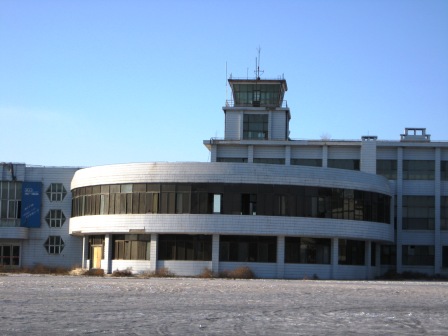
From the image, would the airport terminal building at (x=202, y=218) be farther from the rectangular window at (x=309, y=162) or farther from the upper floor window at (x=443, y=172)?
the rectangular window at (x=309, y=162)

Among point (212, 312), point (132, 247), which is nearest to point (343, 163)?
point (132, 247)

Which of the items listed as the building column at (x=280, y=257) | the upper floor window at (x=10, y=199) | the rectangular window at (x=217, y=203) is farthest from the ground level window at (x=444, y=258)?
the upper floor window at (x=10, y=199)

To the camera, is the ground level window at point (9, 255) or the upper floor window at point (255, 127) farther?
the upper floor window at point (255, 127)

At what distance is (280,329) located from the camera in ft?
70.6

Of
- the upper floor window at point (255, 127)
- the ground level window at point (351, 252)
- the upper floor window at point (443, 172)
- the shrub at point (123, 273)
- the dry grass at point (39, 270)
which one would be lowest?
the dry grass at point (39, 270)

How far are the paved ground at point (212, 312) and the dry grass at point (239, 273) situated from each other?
68.4 ft

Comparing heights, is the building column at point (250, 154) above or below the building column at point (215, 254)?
above

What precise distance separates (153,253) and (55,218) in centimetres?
1339

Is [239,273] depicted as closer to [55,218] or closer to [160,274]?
[160,274]

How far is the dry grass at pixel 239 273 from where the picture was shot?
194 feet

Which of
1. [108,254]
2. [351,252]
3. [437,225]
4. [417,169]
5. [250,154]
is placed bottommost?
[108,254]

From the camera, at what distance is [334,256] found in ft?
205

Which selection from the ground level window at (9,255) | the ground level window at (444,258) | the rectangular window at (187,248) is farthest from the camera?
the ground level window at (444,258)

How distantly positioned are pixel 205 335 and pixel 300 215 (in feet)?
138
